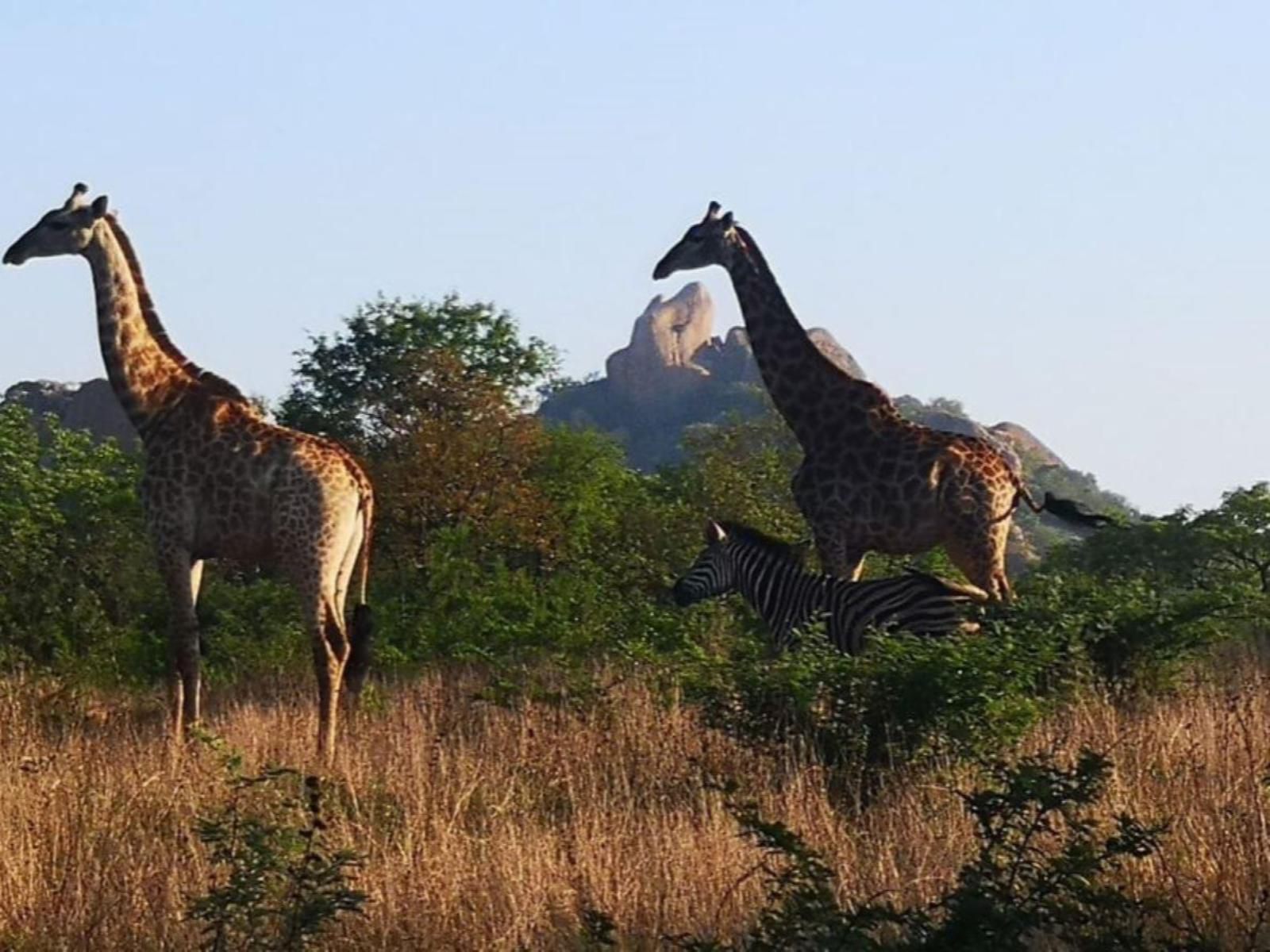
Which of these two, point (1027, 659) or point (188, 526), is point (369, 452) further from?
point (1027, 659)

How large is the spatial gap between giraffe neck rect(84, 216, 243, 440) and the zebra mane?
3.26 metres

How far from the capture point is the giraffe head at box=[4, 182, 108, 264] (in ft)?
42.1

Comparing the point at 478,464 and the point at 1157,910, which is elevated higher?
the point at 478,464

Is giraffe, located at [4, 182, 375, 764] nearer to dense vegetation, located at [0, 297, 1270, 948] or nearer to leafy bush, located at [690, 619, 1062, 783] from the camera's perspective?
dense vegetation, located at [0, 297, 1270, 948]

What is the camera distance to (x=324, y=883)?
6664mm

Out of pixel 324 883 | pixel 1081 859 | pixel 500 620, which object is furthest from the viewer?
pixel 500 620

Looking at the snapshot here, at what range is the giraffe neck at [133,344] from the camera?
12789mm

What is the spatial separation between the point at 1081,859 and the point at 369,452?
44.5 ft

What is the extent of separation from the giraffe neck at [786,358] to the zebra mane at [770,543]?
659 mm

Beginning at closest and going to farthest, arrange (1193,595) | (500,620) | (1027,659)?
(1027,659), (1193,595), (500,620)

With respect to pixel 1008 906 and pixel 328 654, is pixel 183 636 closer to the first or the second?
pixel 328 654

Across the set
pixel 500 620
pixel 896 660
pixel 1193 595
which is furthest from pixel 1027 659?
pixel 500 620

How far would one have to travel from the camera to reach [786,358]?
47.4ft

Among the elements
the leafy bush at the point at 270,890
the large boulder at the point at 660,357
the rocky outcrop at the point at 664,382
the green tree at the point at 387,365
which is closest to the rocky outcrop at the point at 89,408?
the green tree at the point at 387,365
